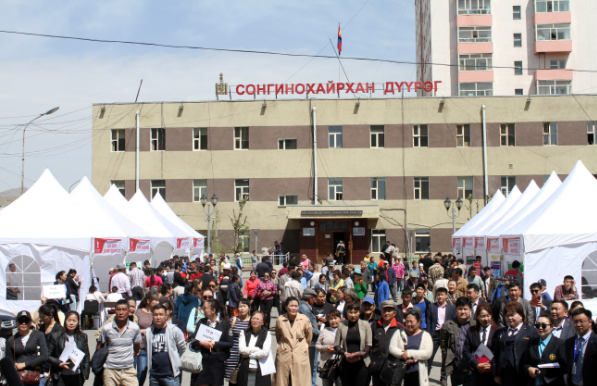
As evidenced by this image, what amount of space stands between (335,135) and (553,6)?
28008mm

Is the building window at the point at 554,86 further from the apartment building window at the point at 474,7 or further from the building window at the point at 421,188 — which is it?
the building window at the point at 421,188

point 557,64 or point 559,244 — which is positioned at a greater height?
point 557,64

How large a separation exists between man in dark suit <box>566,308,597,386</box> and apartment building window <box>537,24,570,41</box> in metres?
54.4

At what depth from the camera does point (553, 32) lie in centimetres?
5516

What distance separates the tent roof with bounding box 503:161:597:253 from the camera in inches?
633

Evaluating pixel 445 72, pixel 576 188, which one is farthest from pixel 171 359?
pixel 445 72

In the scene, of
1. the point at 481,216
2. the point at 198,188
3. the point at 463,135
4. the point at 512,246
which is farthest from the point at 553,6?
the point at 512,246

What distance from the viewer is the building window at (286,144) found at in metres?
41.8

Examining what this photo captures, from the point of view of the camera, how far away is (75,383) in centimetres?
792

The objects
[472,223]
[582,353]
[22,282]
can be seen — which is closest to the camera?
[582,353]

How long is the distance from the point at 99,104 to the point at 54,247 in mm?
27443

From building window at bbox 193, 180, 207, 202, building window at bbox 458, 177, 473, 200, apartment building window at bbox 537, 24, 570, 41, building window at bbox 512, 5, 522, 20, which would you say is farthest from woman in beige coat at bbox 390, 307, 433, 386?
building window at bbox 512, 5, 522, 20

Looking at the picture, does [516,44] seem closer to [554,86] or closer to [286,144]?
[554,86]

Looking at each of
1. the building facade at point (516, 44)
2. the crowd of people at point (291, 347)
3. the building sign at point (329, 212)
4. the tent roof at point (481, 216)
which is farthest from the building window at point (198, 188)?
the crowd of people at point (291, 347)
